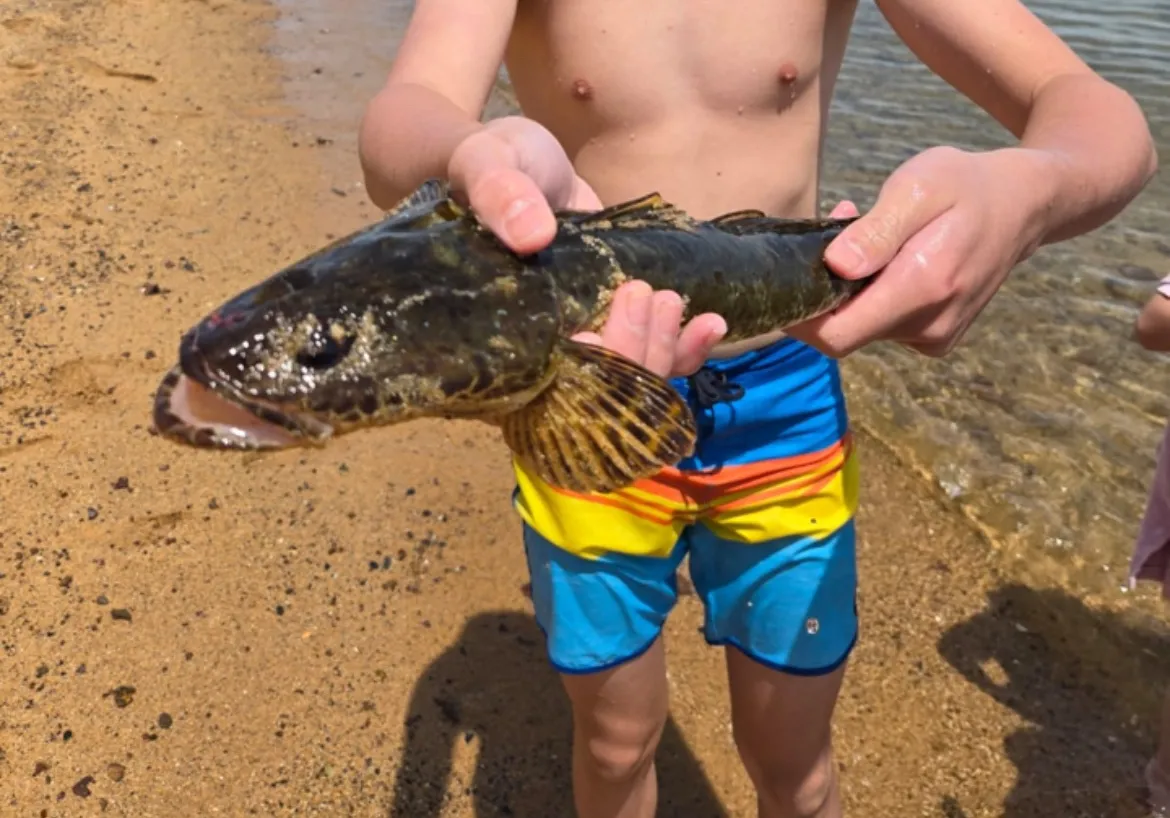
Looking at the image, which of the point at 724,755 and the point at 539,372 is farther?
the point at 724,755

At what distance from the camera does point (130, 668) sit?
3535 millimetres

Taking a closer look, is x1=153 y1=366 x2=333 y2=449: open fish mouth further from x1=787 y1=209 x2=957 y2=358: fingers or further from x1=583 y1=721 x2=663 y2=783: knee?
x1=583 y1=721 x2=663 y2=783: knee

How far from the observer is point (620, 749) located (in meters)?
2.78

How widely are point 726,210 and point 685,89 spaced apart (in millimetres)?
352

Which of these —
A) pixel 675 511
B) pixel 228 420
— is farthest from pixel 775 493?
pixel 228 420

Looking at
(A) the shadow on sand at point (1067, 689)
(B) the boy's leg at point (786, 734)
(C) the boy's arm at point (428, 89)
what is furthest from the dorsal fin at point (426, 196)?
(A) the shadow on sand at point (1067, 689)

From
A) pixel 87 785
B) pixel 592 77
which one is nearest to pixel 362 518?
pixel 87 785

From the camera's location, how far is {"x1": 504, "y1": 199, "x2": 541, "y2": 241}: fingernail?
1.73 meters

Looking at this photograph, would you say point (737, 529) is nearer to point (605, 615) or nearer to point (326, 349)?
point (605, 615)

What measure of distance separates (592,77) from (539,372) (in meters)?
1.22

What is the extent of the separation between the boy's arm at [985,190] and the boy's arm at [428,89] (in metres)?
0.93

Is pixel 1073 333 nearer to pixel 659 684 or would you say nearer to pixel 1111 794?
pixel 1111 794

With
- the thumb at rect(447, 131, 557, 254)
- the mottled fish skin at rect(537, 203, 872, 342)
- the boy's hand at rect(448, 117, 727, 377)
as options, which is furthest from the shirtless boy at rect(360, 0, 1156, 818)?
the thumb at rect(447, 131, 557, 254)

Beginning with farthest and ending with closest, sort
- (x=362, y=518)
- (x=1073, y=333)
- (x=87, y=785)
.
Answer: (x=1073, y=333)
(x=362, y=518)
(x=87, y=785)
